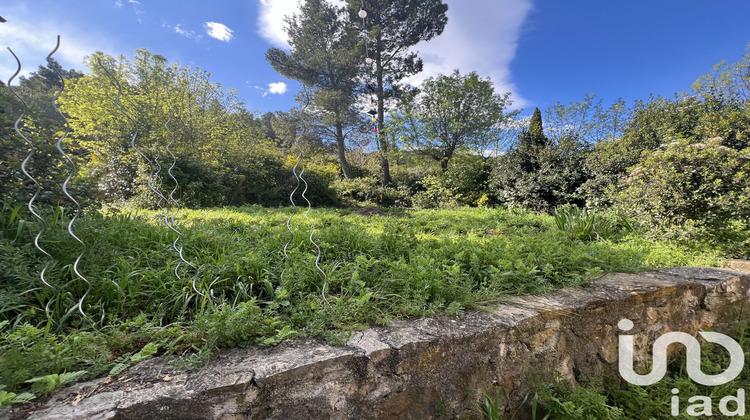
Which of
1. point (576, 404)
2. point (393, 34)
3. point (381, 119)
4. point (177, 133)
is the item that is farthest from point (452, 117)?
point (576, 404)

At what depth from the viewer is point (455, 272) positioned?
5.64ft

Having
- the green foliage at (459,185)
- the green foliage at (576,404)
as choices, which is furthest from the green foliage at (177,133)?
the green foliage at (576,404)

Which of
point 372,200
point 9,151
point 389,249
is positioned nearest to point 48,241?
point 9,151

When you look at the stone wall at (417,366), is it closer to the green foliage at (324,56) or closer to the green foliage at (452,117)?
the green foliage at (452,117)

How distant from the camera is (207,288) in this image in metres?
1.42

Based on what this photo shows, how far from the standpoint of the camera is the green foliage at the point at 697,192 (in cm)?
311

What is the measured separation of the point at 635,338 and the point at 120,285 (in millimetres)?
3012

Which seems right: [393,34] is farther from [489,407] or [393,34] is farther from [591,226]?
[489,407]

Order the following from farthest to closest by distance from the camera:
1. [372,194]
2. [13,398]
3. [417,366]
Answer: [372,194] → [417,366] → [13,398]
